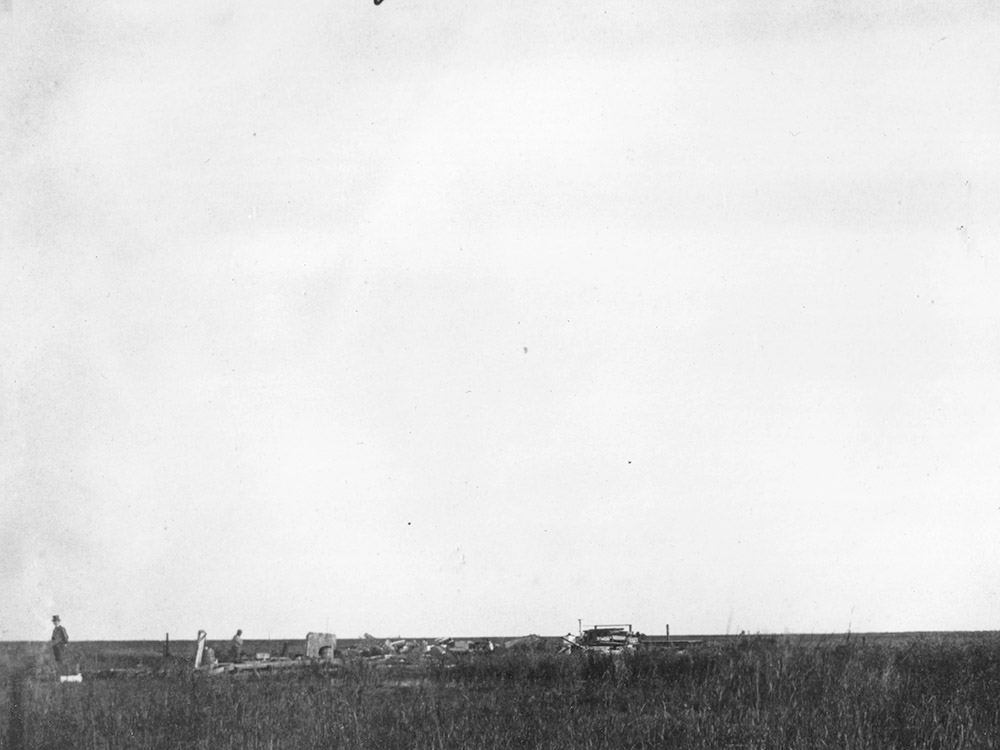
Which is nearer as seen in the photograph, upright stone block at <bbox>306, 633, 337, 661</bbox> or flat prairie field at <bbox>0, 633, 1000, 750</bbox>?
flat prairie field at <bbox>0, 633, 1000, 750</bbox>

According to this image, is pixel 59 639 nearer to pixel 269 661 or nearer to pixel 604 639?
pixel 269 661

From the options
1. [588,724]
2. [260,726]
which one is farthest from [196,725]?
[588,724]

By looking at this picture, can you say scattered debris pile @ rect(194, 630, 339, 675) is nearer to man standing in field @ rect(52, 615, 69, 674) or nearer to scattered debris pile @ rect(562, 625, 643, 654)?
man standing in field @ rect(52, 615, 69, 674)

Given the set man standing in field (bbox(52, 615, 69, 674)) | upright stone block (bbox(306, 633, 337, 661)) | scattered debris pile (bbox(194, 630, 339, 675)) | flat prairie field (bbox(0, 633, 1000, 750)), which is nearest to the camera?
flat prairie field (bbox(0, 633, 1000, 750))

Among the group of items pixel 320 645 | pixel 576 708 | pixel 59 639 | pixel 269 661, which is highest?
pixel 59 639

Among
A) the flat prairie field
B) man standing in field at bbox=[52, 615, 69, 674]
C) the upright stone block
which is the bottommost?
the flat prairie field

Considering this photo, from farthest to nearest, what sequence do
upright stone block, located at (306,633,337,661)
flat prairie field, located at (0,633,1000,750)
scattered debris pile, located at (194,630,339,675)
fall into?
upright stone block, located at (306,633,337,661)
scattered debris pile, located at (194,630,339,675)
flat prairie field, located at (0,633,1000,750)

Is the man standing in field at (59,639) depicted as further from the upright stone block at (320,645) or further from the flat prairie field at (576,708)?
the upright stone block at (320,645)

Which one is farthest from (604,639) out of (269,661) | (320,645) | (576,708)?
(576,708)

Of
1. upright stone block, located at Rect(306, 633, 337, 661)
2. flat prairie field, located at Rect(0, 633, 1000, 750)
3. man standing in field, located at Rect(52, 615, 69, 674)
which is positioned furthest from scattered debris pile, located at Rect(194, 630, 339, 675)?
flat prairie field, located at Rect(0, 633, 1000, 750)

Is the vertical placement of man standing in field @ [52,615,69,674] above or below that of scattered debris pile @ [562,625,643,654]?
above

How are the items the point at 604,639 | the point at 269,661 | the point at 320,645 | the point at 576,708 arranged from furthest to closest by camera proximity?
the point at 604,639 < the point at 320,645 < the point at 269,661 < the point at 576,708
